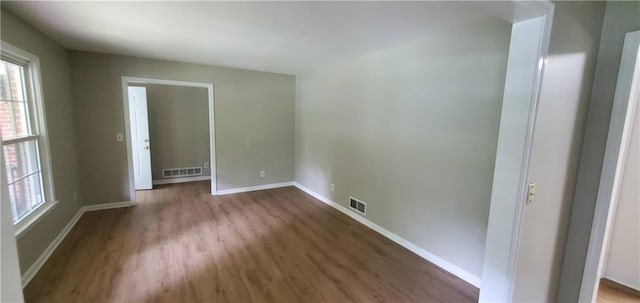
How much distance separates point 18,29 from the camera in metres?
2.25

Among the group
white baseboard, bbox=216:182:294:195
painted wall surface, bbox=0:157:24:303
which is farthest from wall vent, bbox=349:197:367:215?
Result: painted wall surface, bbox=0:157:24:303

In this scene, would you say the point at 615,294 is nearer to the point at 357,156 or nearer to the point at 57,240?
the point at 357,156

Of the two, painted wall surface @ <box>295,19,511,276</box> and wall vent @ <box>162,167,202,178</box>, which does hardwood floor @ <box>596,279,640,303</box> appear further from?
wall vent @ <box>162,167,202,178</box>

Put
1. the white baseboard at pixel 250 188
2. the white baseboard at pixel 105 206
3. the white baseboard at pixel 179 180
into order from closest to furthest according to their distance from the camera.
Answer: the white baseboard at pixel 105 206 → the white baseboard at pixel 250 188 → the white baseboard at pixel 179 180

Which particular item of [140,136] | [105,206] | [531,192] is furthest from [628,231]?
[140,136]

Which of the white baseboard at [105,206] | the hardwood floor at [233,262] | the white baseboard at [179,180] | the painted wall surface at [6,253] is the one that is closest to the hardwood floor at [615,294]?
the hardwood floor at [233,262]

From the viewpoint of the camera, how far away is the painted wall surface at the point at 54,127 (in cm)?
224

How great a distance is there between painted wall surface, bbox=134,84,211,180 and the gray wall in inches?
54.7

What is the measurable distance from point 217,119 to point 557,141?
435 cm

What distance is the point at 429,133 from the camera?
261 centimetres

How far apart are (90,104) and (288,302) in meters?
3.82

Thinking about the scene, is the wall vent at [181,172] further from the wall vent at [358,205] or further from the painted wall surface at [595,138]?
the painted wall surface at [595,138]

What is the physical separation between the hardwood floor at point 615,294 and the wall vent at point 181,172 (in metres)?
6.20

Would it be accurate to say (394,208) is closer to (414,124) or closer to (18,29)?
(414,124)
